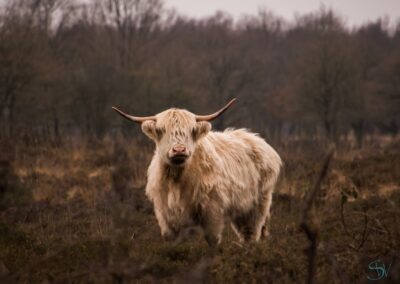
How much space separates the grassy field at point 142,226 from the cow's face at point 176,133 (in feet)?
2.22

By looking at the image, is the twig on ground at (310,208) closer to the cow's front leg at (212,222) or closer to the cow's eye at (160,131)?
the cow's front leg at (212,222)

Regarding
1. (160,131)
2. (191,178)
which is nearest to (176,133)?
(160,131)

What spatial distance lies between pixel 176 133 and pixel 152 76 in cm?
2591

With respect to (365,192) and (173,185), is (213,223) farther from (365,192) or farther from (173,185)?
(365,192)

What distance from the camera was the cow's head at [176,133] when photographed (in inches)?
251

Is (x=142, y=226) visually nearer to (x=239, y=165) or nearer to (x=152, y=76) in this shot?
(x=239, y=165)

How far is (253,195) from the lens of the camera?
7.72m

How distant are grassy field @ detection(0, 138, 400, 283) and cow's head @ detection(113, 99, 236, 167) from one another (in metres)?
0.66

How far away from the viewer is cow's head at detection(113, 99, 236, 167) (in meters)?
6.37

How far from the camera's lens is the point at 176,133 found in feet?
21.6

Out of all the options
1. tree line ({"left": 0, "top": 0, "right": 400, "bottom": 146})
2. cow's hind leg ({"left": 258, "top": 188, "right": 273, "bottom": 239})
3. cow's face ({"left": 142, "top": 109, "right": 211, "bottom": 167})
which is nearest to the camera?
cow's face ({"left": 142, "top": 109, "right": 211, "bottom": 167})

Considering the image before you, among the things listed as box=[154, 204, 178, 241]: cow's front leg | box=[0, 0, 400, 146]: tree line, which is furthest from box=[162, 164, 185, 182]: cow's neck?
box=[0, 0, 400, 146]: tree line

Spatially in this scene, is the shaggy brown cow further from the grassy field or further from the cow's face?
the grassy field

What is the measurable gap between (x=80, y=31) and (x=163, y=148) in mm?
40714
